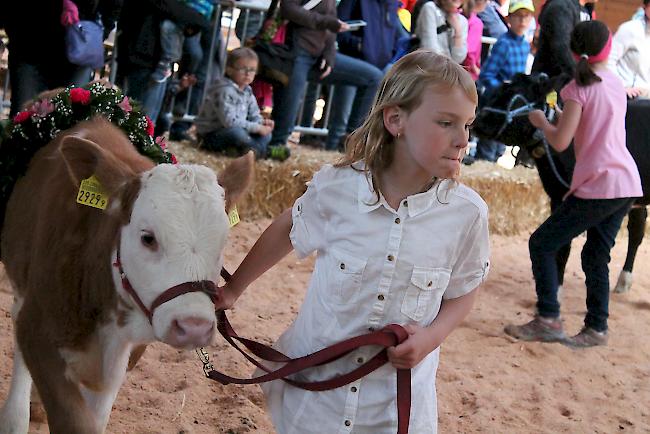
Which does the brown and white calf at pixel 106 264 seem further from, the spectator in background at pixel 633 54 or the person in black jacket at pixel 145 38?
the spectator in background at pixel 633 54

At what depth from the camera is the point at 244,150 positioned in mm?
6488

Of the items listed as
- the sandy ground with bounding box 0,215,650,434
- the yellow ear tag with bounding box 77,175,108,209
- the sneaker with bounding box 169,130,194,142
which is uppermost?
the yellow ear tag with bounding box 77,175,108,209

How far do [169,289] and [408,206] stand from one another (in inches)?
25.3

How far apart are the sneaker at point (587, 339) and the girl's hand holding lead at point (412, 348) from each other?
3148mm

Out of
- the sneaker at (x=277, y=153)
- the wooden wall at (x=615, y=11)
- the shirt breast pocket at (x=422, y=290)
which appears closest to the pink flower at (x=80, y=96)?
the shirt breast pocket at (x=422, y=290)

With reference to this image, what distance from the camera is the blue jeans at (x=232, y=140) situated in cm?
638

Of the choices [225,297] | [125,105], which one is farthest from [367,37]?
[225,297]

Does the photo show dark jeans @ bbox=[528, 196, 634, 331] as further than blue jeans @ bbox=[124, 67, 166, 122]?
No

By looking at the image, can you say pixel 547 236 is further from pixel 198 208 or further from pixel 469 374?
pixel 198 208

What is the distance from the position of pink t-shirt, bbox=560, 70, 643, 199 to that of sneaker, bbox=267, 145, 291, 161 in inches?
102

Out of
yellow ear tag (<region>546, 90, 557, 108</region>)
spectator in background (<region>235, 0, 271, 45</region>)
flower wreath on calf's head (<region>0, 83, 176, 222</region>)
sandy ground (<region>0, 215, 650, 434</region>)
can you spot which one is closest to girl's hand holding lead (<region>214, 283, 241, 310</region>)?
flower wreath on calf's head (<region>0, 83, 176, 222</region>)

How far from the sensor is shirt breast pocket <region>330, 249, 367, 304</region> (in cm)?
219

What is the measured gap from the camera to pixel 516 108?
18.6 ft

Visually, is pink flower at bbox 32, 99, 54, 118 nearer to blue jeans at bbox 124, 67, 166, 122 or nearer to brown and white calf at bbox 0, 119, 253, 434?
brown and white calf at bbox 0, 119, 253, 434
